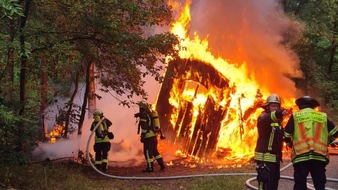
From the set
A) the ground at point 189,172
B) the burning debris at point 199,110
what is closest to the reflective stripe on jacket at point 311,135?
the ground at point 189,172

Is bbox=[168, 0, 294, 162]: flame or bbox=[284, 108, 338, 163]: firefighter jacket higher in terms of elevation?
bbox=[168, 0, 294, 162]: flame

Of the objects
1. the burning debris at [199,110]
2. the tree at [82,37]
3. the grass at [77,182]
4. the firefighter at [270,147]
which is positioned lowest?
the grass at [77,182]

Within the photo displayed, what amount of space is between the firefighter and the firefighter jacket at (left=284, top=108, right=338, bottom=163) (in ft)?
1.35

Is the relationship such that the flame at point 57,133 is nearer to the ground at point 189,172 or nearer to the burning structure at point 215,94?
the ground at point 189,172

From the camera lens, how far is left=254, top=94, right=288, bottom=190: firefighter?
5973 mm

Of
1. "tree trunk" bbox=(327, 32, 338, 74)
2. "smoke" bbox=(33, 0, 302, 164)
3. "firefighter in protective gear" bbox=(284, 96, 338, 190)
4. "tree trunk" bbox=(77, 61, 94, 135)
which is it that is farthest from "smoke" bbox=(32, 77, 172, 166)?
"tree trunk" bbox=(327, 32, 338, 74)

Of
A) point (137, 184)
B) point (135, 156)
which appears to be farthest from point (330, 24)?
point (137, 184)

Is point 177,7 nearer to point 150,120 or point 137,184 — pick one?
point 150,120

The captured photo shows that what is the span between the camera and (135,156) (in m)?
14.9

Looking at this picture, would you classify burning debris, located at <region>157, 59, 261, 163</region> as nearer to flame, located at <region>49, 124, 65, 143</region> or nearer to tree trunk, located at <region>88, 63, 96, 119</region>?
tree trunk, located at <region>88, 63, 96, 119</region>

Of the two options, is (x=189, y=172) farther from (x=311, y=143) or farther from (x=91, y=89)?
(x=91, y=89)

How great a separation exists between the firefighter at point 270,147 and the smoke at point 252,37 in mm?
7780

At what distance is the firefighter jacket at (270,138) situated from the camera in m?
6.03

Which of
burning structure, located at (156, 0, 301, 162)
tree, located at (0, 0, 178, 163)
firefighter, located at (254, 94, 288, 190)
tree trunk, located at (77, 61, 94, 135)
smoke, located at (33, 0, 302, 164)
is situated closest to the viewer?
firefighter, located at (254, 94, 288, 190)
